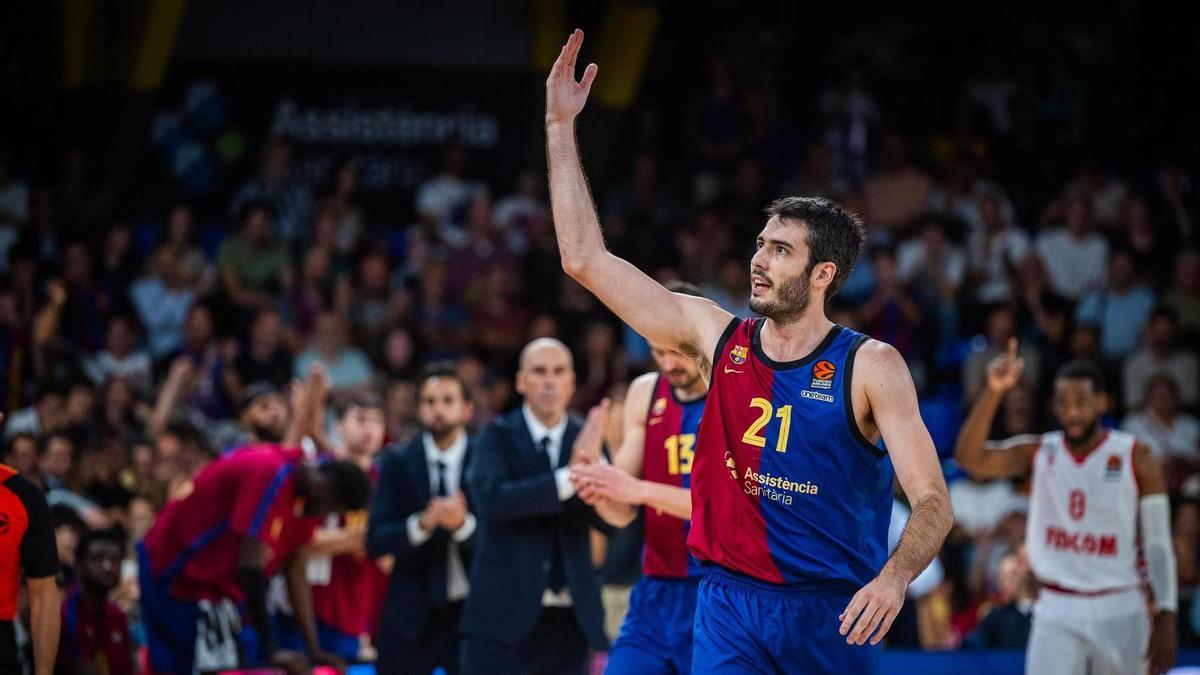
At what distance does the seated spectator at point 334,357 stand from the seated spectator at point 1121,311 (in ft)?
→ 21.2

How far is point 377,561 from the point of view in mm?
10109

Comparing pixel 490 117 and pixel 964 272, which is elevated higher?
pixel 490 117

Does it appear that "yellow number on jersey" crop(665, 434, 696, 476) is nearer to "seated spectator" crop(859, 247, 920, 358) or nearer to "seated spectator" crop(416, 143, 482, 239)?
"seated spectator" crop(859, 247, 920, 358)

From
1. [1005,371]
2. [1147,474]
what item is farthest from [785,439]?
[1147,474]

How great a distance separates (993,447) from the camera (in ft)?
28.9

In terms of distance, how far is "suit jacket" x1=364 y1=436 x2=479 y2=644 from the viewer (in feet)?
26.7

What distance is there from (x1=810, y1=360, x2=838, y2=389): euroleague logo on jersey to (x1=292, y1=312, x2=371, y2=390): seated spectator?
8284 mm

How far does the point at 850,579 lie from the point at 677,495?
1.31m

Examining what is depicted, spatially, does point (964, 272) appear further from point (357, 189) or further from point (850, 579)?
point (850, 579)

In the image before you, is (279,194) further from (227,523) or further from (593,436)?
(593,436)

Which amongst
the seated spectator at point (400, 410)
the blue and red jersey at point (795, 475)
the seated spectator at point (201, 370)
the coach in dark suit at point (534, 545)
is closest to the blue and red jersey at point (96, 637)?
the coach in dark suit at point (534, 545)

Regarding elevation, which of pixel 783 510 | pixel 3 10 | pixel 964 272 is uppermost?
pixel 3 10

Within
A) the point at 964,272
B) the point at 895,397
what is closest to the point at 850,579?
the point at 895,397

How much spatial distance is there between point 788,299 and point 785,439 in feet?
1.55
